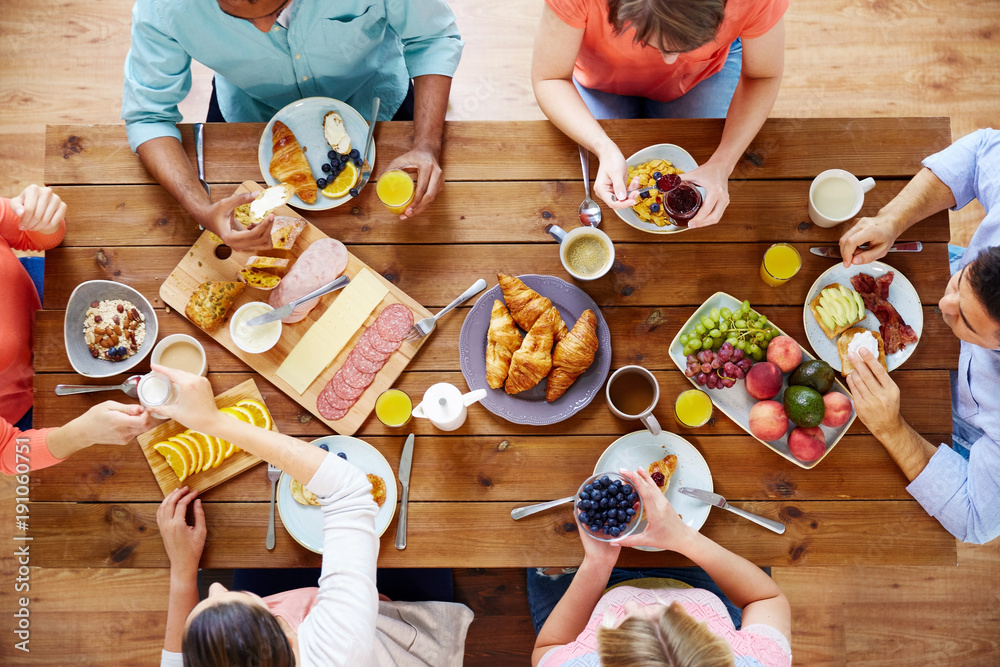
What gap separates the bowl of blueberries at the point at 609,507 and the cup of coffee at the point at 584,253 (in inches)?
24.2

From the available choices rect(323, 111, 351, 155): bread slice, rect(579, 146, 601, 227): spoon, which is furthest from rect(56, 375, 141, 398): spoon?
rect(579, 146, 601, 227): spoon

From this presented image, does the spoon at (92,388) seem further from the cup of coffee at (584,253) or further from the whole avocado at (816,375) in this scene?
the whole avocado at (816,375)

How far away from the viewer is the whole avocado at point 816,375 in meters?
1.83

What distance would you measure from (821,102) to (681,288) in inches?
77.6

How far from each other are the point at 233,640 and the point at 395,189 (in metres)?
1.34

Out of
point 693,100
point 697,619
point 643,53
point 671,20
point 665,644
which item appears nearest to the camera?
point 665,644

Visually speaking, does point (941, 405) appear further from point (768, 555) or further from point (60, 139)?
point (60, 139)

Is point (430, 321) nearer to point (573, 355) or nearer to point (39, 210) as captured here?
point (573, 355)

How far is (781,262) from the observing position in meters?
1.94

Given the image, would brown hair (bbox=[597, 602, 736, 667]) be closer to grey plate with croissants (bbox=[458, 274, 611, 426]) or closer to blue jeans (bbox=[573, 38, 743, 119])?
grey plate with croissants (bbox=[458, 274, 611, 426])

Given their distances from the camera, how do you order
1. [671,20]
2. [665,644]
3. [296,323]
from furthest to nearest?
[296,323] < [671,20] < [665,644]

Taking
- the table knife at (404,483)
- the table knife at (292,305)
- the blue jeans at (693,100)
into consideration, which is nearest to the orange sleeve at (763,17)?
the blue jeans at (693,100)

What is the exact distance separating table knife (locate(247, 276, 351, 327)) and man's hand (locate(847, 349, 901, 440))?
159cm

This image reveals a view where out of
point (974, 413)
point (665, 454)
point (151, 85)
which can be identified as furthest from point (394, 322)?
point (974, 413)
